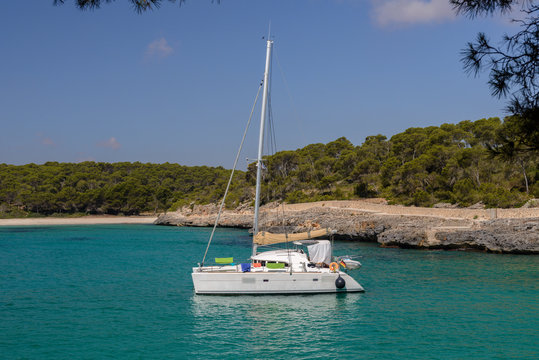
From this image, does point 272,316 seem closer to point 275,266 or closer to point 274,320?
point 274,320

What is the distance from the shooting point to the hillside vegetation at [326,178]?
52250mm

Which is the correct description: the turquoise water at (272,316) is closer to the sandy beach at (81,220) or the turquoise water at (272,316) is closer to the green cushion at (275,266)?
the green cushion at (275,266)

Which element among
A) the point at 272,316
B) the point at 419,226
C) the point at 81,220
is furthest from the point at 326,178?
the point at 272,316

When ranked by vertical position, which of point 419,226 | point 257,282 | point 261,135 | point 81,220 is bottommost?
point 257,282

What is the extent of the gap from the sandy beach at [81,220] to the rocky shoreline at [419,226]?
123 ft

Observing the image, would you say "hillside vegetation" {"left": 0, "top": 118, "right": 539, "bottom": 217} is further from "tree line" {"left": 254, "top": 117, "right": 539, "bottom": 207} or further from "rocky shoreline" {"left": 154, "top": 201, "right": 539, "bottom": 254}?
"rocky shoreline" {"left": 154, "top": 201, "right": 539, "bottom": 254}

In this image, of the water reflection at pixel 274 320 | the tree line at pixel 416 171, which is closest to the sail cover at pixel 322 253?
the water reflection at pixel 274 320

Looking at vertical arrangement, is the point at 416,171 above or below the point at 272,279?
above

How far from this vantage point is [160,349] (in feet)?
45.6

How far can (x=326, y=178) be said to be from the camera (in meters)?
71.7

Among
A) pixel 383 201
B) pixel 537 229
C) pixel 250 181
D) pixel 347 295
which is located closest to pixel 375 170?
pixel 383 201

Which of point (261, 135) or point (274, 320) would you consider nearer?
point (274, 320)

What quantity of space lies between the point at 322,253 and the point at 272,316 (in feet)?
16.8

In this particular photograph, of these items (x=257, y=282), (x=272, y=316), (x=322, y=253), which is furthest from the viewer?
(x=322, y=253)
